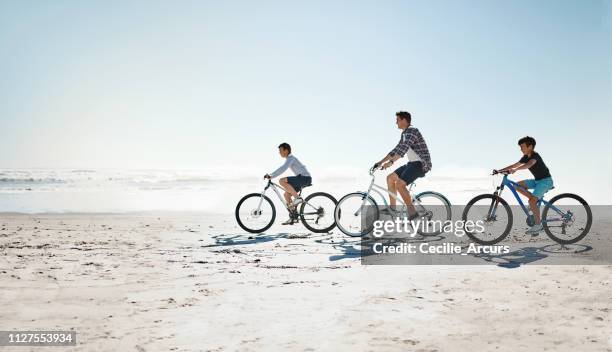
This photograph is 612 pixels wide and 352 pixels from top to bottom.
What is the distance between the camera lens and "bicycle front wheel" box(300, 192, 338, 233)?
11.2 meters

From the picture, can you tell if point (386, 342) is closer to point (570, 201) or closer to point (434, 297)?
point (434, 297)

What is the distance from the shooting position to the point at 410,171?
9.62 m

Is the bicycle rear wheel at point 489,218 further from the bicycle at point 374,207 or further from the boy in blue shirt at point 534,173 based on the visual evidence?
the bicycle at point 374,207

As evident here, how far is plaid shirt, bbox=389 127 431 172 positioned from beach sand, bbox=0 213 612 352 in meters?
2.51

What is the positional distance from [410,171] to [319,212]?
103 inches

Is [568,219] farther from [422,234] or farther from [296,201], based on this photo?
[296,201]

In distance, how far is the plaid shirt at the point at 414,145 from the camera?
9492 millimetres

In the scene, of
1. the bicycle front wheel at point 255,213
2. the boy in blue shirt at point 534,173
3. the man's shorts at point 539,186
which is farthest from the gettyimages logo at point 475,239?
the bicycle front wheel at point 255,213

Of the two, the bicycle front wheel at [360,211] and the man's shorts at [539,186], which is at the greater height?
the man's shorts at [539,186]

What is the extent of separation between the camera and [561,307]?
483 cm

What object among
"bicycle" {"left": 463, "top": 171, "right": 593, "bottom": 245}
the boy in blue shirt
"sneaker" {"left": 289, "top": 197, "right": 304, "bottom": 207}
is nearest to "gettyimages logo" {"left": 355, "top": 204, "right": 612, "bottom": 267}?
"bicycle" {"left": 463, "top": 171, "right": 593, "bottom": 245}

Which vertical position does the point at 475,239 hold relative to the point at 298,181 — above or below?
below

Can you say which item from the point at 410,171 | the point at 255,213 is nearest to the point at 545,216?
the point at 410,171

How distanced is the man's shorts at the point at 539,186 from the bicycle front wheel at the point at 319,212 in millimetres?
4251
